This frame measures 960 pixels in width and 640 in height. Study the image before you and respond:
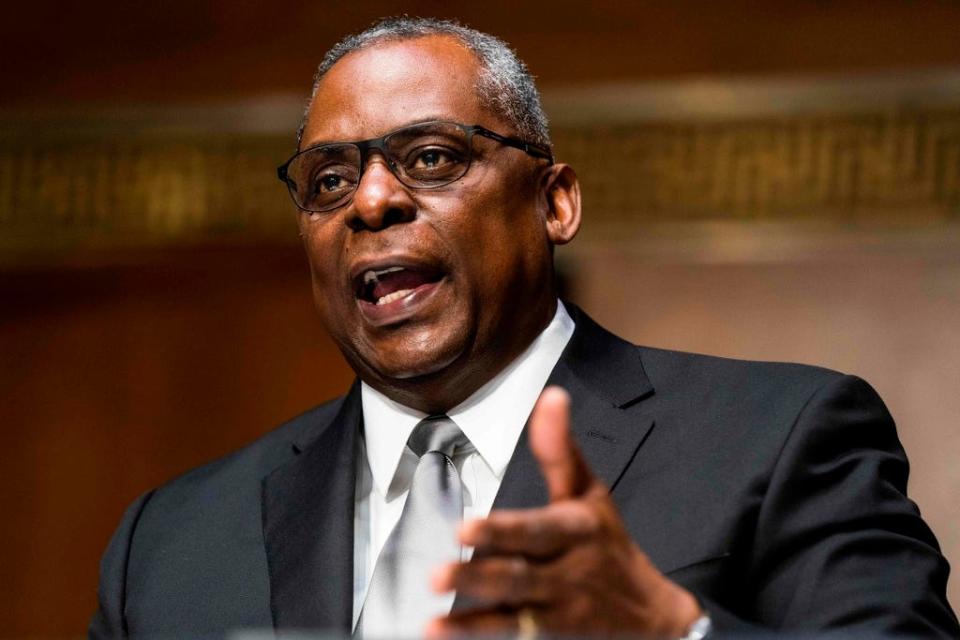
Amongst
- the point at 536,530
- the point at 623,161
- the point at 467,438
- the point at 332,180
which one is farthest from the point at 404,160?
the point at 623,161

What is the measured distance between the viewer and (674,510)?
1638mm

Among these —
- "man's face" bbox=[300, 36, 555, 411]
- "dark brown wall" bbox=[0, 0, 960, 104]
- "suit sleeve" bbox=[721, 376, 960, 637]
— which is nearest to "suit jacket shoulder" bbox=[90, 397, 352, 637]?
"man's face" bbox=[300, 36, 555, 411]

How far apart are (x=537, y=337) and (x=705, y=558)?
1.45 ft

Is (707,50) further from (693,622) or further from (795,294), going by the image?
(693,622)

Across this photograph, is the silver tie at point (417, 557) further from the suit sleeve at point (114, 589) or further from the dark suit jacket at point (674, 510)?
the suit sleeve at point (114, 589)

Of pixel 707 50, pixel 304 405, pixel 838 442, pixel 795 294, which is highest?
pixel 707 50

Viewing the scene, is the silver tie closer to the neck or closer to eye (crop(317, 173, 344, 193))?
the neck

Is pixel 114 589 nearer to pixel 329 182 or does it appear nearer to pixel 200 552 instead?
pixel 200 552

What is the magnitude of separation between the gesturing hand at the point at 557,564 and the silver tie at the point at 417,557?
1.57 ft

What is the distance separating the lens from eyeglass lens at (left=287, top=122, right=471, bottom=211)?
182cm

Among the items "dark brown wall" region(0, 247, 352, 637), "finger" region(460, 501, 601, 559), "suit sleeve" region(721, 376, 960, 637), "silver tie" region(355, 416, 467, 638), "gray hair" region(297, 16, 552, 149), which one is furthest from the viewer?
"dark brown wall" region(0, 247, 352, 637)

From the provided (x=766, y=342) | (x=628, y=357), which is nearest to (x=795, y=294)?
(x=766, y=342)

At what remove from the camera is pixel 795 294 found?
3205 mm

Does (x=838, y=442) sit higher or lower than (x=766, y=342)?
higher
